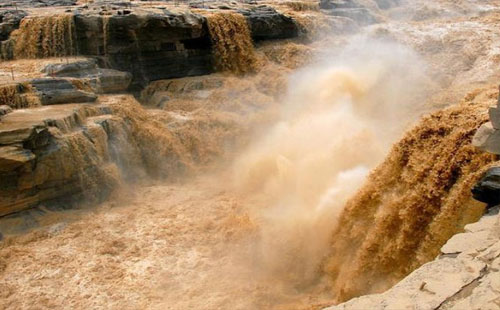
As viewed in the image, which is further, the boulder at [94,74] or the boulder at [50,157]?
the boulder at [94,74]

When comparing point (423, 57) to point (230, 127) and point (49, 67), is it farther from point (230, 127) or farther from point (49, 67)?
point (49, 67)

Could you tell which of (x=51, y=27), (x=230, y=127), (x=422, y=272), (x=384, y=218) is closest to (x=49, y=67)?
(x=51, y=27)

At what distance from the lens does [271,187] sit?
880 centimetres

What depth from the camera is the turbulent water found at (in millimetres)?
5652

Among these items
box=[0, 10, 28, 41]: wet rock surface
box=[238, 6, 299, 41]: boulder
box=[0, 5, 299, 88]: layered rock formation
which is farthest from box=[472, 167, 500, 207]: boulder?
box=[0, 10, 28, 41]: wet rock surface

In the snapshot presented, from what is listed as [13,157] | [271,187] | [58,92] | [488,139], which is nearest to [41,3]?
[58,92]

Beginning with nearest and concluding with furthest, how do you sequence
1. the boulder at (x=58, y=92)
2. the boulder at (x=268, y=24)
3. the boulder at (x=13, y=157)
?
the boulder at (x=13, y=157)
the boulder at (x=58, y=92)
the boulder at (x=268, y=24)

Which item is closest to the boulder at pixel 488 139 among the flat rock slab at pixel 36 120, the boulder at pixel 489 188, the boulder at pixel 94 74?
the boulder at pixel 489 188

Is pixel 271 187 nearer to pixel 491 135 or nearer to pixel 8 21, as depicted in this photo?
pixel 491 135

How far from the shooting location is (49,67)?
10.1 metres

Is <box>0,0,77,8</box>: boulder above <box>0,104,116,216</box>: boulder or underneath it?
above

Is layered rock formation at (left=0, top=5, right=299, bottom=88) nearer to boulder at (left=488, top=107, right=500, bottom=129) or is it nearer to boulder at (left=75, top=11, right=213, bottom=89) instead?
boulder at (left=75, top=11, right=213, bottom=89)

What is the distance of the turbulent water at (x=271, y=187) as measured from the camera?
18.5ft

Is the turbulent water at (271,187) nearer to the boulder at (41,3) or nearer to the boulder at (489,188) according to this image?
the boulder at (489,188)
